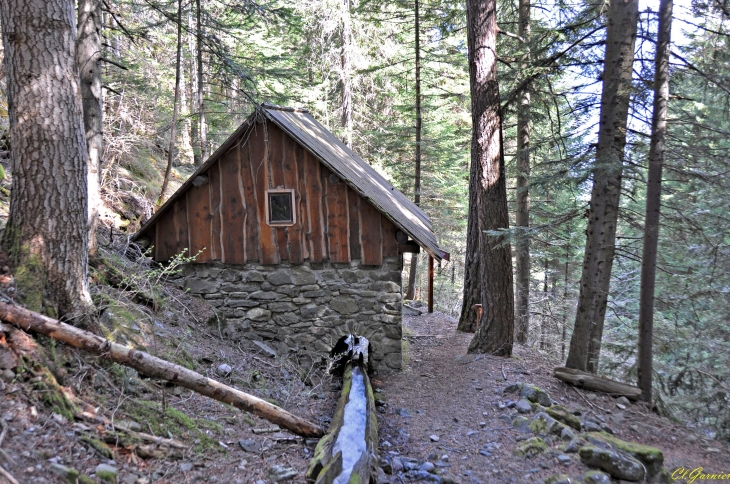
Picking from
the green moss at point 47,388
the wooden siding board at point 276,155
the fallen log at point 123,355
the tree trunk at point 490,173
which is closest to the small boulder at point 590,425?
the tree trunk at point 490,173

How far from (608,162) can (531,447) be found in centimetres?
436

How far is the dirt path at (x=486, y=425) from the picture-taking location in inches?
192

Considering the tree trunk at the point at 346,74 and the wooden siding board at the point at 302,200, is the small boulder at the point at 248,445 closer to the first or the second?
the wooden siding board at the point at 302,200

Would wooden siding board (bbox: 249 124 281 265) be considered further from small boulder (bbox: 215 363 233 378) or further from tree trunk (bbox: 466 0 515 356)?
tree trunk (bbox: 466 0 515 356)

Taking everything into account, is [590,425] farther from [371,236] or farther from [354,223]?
[354,223]

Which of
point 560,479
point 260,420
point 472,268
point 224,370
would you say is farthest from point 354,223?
point 560,479

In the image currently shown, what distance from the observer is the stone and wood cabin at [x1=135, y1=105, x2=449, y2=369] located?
8.60 meters

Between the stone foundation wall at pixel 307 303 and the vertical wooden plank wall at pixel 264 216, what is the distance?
27 cm

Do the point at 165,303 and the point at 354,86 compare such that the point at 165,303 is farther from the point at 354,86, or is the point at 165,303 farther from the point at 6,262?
the point at 354,86

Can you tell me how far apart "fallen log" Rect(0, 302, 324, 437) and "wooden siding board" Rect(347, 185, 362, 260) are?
4.46 m

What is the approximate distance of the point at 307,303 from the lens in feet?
29.2

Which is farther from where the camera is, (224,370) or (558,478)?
(224,370)

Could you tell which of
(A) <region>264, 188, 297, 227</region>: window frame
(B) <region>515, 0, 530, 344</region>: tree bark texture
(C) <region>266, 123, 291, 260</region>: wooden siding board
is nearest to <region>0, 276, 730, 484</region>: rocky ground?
(A) <region>264, 188, 297, 227</region>: window frame

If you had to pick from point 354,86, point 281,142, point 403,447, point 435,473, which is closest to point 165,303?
point 281,142
